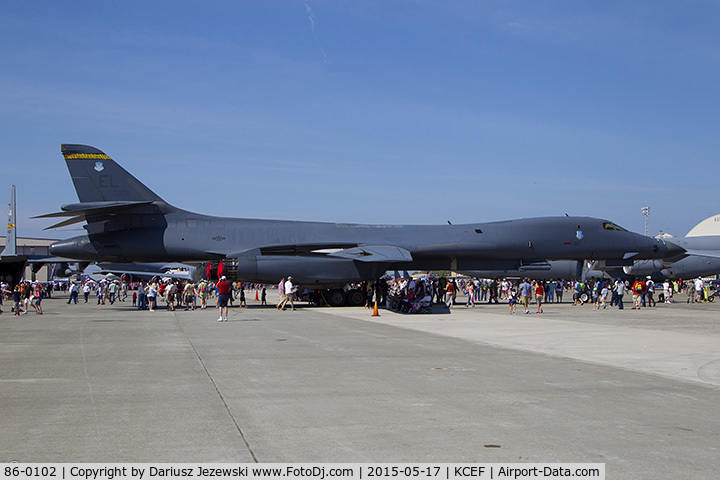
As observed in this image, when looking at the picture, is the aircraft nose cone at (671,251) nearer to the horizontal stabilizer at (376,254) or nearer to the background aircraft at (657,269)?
the background aircraft at (657,269)

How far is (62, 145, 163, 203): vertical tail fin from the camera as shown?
25.0 meters

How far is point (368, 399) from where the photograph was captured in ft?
24.1

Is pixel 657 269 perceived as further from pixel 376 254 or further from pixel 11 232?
pixel 11 232

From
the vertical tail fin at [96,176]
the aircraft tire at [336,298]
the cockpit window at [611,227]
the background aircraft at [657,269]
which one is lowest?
the aircraft tire at [336,298]

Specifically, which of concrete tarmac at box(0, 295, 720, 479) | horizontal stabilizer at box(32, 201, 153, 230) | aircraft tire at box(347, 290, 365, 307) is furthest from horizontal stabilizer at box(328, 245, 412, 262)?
concrete tarmac at box(0, 295, 720, 479)

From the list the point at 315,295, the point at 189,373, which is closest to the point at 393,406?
the point at 189,373

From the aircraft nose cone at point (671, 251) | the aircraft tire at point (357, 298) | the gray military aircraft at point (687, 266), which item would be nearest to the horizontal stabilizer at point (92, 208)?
the aircraft tire at point (357, 298)

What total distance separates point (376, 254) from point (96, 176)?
10.9 metres

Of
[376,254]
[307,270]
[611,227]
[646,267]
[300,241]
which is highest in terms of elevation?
[611,227]

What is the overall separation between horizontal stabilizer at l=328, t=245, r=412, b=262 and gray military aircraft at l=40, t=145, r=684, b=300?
0.04m

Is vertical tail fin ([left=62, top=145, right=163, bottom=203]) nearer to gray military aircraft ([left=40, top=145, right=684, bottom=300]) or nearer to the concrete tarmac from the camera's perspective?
gray military aircraft ([left=40, top=145, right=684, bottom=300])

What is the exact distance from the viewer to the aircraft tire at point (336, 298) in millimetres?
28375

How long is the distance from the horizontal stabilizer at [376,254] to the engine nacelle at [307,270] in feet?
1.23

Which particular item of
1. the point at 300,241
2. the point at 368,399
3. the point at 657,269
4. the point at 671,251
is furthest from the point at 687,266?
the point at 368,399
